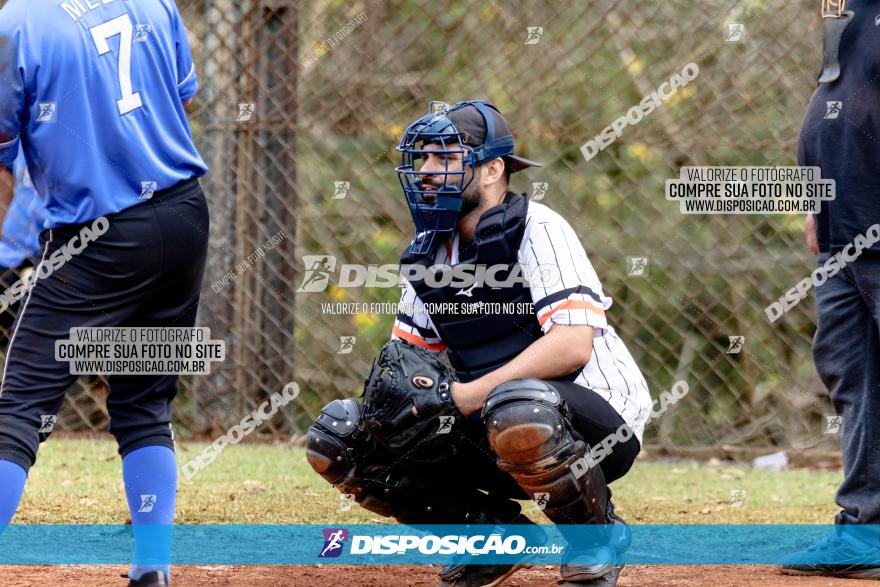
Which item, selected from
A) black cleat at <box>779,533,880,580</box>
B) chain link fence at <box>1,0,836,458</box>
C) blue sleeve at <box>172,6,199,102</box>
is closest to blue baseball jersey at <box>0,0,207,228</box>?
blue sleeve at <box>172,6,199,102</box>

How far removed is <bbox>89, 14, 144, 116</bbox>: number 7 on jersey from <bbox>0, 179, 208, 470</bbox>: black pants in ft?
0.86

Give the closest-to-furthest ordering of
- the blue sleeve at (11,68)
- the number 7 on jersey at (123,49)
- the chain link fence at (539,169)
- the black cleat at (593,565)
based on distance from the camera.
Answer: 1. the blue sleeve at (11,68)
2. the number 7 on jersey at (123,49)
3. the black cleat at (593,565)
4. the chain link fence at (539,169)

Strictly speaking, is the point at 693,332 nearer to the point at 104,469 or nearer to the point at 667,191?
the point at 667,191

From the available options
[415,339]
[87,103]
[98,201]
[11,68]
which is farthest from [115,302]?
[415,339]

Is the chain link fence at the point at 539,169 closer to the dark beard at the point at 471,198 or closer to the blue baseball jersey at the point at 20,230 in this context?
the blue baseball jersey at the point at 20,230

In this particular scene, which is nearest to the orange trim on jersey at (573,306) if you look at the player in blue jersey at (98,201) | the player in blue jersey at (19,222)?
the player in blue jersey at (98,201)

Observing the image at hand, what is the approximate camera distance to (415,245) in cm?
371

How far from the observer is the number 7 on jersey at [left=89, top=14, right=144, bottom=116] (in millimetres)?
3322

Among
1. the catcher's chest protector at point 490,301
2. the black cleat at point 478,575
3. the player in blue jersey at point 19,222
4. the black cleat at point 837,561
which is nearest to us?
the catcher's chest protector at point 490,301

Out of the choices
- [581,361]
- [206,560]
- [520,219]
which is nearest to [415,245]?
[520,219]

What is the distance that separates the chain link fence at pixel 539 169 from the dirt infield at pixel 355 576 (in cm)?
247

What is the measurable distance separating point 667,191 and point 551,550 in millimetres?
2792

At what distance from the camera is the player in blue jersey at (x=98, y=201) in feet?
10.7

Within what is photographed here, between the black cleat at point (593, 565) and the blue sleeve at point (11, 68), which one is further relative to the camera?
the black cleat at point (593, 565)
